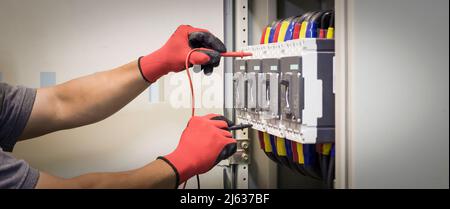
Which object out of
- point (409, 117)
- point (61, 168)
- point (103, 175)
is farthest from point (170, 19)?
point (409, 117)

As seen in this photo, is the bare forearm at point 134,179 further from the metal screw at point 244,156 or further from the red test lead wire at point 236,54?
the metal screw at point 244,156

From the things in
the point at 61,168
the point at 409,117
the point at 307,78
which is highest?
the point at 307,78

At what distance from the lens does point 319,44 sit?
1396mm

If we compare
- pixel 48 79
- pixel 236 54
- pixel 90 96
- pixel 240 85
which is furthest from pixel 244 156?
pixel 48 79

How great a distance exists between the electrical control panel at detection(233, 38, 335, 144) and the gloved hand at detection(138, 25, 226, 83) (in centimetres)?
18

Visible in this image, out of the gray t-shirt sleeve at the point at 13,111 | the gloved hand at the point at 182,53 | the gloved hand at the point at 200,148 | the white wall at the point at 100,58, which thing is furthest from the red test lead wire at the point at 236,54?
the gray t-shirt sleeve at the point at 13,111

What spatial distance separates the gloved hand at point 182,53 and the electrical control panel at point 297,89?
18cm

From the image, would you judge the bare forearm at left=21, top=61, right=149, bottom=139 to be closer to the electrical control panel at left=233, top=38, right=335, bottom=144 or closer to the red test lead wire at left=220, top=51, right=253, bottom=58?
the red test lead wire at left=220, top=51, right=253, bottom=58

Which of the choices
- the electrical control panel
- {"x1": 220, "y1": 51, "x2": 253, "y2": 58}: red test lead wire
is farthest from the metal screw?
{"x1": 220, "y1": 51, "x2": 253, "y2": 58}: red test lead wire

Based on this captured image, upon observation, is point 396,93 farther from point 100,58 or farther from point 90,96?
point 100,58

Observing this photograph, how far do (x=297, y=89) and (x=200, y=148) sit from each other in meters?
0.34

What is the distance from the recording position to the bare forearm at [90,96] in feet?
5.71
